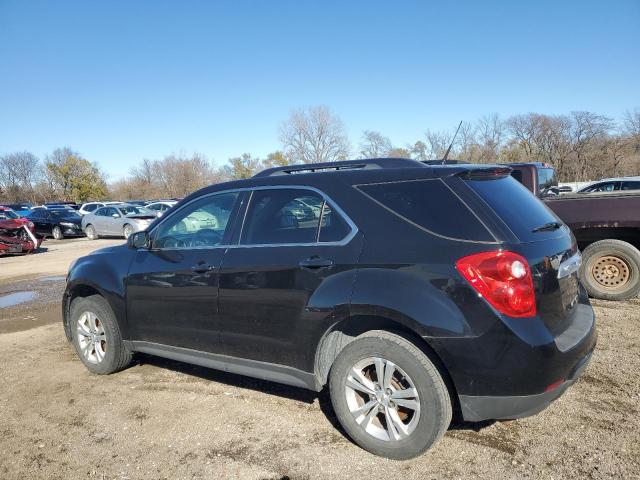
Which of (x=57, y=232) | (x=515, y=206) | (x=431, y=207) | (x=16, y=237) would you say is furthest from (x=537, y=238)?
(x=57, y=232)

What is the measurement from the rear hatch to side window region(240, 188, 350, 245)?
88 cm

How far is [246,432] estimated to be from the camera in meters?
3.35

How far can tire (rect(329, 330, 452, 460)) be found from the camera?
2703 millimetres

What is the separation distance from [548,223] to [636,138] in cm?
6601

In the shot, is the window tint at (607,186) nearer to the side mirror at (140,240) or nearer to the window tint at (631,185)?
the window tint at (631,185)

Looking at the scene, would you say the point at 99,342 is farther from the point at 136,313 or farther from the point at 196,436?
the point at 196,436

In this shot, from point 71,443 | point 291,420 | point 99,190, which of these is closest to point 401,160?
point 291,420

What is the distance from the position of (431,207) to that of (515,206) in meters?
0.59

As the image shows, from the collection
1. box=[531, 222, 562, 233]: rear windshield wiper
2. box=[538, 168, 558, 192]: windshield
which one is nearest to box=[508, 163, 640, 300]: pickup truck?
box=[538, 168, 558, 192]: windshield

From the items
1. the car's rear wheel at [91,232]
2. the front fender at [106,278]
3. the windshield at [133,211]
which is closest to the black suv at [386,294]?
the front fender at [106,278]

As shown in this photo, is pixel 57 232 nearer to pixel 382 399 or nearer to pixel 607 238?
pixel 607 238

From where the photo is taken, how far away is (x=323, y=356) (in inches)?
124

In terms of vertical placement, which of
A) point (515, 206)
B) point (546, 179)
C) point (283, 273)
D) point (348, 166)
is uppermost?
point (348, 166)

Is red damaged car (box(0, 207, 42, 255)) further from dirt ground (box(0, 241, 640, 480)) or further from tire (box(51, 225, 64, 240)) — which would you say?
dirt ground (box(0, 241, 640, 480))
